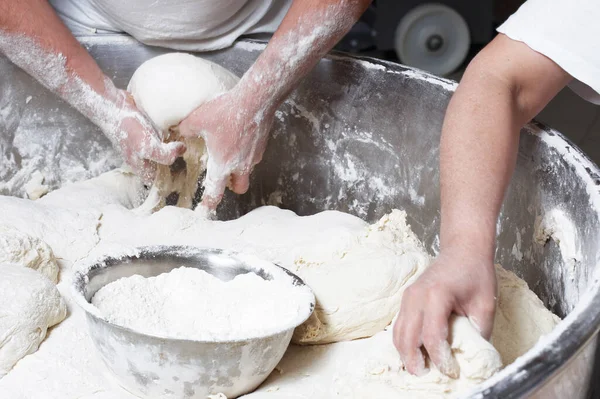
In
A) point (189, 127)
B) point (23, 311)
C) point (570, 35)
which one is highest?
point (570, 35)

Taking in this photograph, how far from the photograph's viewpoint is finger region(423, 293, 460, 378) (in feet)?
2.24

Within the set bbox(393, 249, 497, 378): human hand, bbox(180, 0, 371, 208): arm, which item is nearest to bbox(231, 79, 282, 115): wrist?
bbox(180, 0, 371, 208): arm

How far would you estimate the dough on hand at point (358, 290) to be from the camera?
3.08 feet

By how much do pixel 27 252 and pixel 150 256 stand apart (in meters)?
0.18

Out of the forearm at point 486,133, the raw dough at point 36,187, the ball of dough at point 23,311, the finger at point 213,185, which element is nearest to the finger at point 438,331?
the forearm at point 486,133

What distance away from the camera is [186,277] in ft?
3.05

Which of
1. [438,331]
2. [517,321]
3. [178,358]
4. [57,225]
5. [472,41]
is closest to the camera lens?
[438,331]

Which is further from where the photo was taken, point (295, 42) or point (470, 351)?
point (295, 42)

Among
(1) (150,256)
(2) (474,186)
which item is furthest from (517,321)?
(1) (150,256)

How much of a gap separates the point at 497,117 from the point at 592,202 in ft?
0.51

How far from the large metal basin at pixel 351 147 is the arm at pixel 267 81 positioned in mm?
140

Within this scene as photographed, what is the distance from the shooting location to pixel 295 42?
1178mm

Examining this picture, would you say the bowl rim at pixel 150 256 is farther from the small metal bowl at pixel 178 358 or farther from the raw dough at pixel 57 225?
the raw dough at pixel 57 225

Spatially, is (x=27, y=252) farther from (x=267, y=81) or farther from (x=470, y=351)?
(x=470, y=351)
